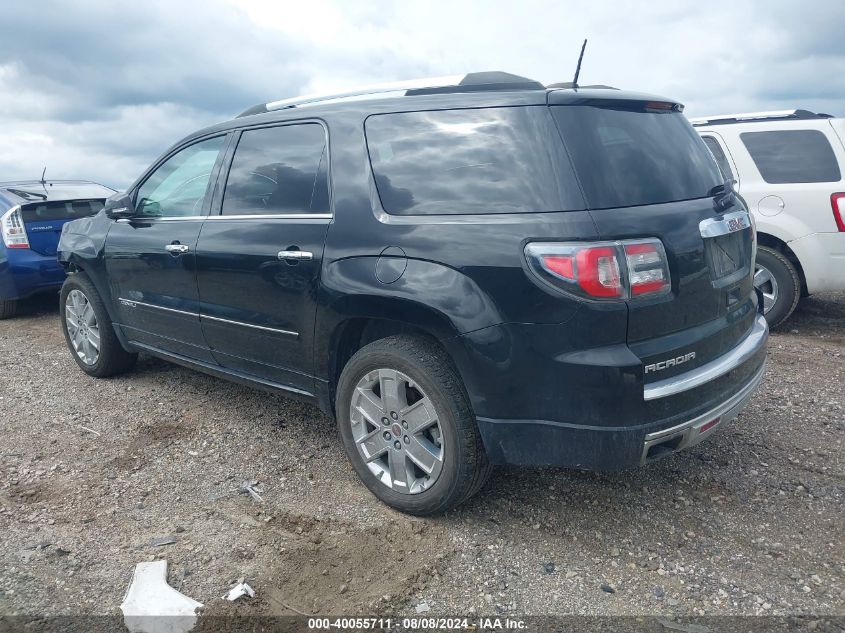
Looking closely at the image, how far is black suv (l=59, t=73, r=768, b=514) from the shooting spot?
2459 mm

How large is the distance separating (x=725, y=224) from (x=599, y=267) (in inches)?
32.6

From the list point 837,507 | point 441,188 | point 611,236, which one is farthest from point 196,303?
point 837,507

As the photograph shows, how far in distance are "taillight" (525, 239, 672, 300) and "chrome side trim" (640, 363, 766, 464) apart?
538 millimetres

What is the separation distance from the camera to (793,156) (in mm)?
5820

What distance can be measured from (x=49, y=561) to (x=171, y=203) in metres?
2.25

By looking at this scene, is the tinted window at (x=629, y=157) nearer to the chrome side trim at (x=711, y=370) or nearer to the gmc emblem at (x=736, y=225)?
the gmc emblem at (x=736, y=225)

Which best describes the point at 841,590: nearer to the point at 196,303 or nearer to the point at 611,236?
the point at 611,236

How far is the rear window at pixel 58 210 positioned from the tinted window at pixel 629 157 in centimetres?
645

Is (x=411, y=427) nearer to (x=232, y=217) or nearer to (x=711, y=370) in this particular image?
(x=711, y=370)

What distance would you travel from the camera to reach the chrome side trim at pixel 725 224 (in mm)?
2707

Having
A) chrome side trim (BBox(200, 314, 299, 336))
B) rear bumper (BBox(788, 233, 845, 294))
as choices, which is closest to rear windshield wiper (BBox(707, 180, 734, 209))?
chrome side trim (BBox(200, 314, 299, 336))

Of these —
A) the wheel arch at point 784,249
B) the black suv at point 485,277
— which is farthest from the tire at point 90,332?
the wheel arch at point 784,249

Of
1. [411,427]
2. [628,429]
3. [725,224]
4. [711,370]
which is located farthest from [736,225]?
[411,427]

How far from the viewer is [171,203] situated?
421 cm
